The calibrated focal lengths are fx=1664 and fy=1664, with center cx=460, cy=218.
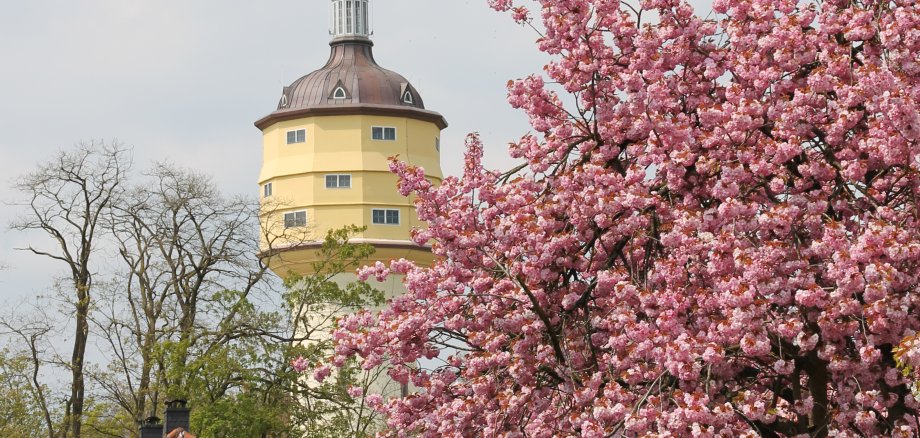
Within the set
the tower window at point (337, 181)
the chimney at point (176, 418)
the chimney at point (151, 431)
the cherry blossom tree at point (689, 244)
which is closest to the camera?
the cherry blossom tree at point (689, 244)

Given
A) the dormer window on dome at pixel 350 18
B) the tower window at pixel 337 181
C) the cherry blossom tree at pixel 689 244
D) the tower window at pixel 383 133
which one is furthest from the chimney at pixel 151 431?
the dormer window on dome at pixel 350 18

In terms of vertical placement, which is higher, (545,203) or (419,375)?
(545,203)

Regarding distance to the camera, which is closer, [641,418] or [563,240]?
[641,418]

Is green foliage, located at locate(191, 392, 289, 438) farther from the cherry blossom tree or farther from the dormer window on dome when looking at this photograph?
the dormer window on dome

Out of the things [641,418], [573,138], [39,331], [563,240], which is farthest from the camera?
[39,331]

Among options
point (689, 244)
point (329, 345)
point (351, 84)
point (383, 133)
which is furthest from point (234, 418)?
point (689, 244)

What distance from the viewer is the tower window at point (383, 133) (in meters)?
65.9

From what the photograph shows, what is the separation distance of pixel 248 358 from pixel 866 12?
3208 cm

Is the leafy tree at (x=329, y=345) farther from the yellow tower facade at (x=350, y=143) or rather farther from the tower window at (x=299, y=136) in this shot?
the tower window at (x=299, y=136)

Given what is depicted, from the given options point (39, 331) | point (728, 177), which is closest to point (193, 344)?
point (39, 331)

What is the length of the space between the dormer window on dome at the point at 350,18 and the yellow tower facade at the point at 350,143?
41 millimetres

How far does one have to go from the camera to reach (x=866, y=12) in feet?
51.4

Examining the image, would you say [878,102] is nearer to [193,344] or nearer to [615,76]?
[615,76]

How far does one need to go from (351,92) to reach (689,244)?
170 feet
